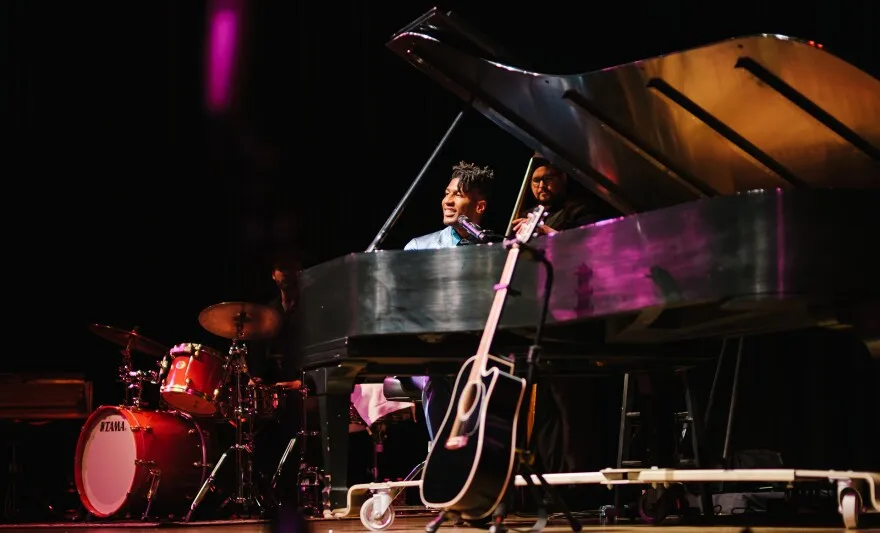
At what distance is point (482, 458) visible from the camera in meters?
2.84

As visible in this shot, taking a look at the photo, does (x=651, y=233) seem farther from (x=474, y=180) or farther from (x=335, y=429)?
(x=474, y=180)

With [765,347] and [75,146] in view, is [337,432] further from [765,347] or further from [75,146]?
[75,146]

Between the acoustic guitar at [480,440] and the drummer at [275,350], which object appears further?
the drummer at [275,350]

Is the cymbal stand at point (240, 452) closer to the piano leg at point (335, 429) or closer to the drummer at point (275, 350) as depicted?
the drummer at point (275, 350)

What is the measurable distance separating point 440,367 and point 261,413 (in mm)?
2094

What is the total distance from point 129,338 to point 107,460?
2.52 ft

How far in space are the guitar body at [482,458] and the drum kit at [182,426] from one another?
258 centimetres

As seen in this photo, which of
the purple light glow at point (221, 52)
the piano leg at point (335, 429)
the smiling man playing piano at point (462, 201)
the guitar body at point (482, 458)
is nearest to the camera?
the guitar body at point (482, 458)

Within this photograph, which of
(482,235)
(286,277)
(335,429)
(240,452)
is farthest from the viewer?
(286,277)

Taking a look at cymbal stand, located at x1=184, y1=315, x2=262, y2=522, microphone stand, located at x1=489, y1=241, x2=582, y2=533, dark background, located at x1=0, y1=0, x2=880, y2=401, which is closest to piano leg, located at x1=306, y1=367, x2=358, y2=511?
microphone stand, located at x1=489, y1=241, x2=582, y2=533

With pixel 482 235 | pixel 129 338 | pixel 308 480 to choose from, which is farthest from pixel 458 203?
pixel 129 338

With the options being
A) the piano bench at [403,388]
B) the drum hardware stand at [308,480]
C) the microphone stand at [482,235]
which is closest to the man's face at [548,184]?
the piano bench at [403,388]

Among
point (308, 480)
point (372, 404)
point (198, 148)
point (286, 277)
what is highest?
point (198, 148)

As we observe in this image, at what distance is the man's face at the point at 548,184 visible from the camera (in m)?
4.73
